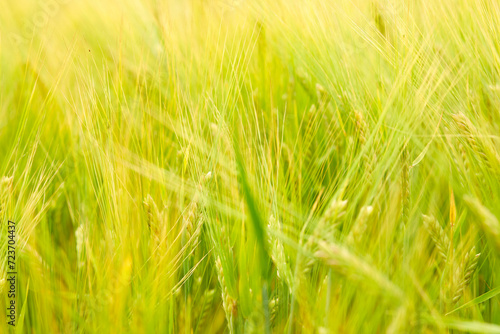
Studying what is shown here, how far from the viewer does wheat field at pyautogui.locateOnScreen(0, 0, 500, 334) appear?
498 mm

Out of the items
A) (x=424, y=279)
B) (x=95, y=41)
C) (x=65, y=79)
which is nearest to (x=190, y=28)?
(x=65, y=79)

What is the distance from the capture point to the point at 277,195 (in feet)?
1.85

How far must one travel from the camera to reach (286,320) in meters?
0.54

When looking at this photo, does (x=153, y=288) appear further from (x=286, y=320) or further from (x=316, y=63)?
(x=316, y=63)

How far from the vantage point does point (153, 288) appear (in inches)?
20.0

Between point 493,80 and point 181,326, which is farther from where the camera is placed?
point 493,80

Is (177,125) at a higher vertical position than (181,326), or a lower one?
higher

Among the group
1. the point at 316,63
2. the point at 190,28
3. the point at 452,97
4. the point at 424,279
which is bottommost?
the point at 424,279

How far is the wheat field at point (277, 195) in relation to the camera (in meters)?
0.50

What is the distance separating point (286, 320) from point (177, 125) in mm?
289

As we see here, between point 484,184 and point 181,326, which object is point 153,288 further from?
point 484,184

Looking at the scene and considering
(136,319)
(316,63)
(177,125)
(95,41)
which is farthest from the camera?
(95,41)

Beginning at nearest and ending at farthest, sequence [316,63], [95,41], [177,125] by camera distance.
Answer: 1. [177,125]
2. [316,63]
3. [95,41]

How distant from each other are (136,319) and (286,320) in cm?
17
